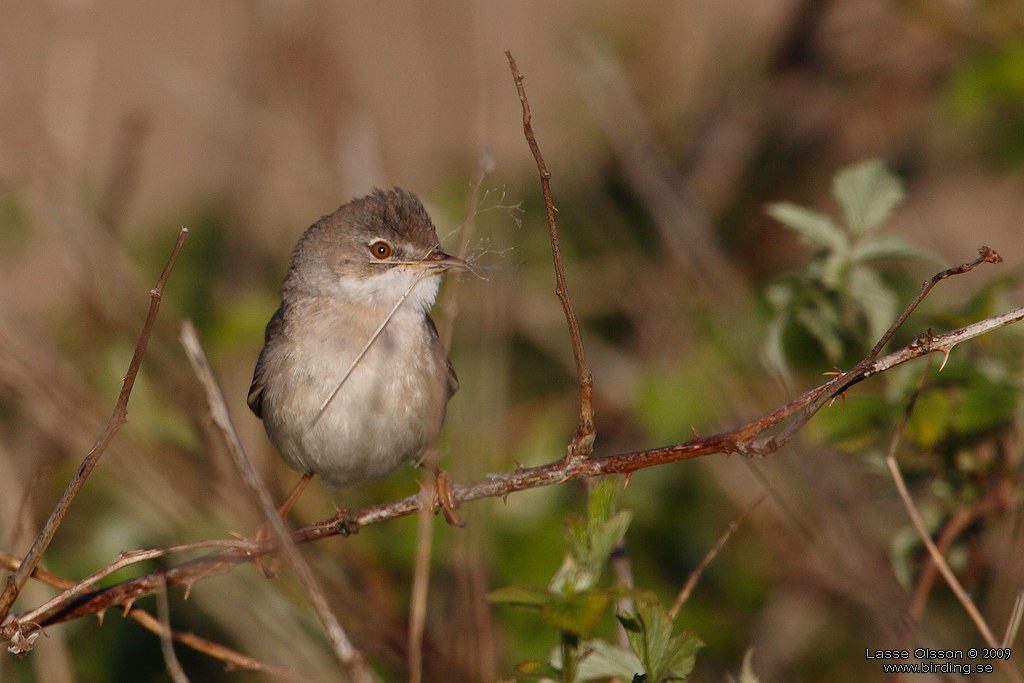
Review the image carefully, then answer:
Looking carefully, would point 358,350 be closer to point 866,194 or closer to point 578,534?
point 578,534

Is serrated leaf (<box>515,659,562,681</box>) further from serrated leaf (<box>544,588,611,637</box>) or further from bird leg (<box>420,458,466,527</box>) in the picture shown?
bird leg (<box>420,458,466,527</box>)

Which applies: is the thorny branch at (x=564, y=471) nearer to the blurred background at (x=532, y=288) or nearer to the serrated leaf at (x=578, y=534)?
the serrated leaf at (x=578, y=534)

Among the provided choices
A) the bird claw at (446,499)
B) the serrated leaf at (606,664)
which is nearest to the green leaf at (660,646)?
the serrated leaf at (606,664)

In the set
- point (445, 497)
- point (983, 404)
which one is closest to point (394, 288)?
point (445, 497)

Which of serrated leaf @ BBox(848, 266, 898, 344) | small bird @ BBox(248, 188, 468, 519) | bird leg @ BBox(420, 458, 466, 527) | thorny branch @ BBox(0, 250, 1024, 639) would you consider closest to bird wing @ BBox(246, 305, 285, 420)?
small bird @ BBox(248, 188, 468, 519)

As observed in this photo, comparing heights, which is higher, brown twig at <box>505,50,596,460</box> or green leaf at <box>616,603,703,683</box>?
brown twig at <box>505,50,596,460</box>

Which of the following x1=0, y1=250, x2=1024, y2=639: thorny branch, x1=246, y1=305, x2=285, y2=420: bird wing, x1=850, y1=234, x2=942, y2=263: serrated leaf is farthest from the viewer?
x1=246, y1=305, x2=285, y2=420: bird wing

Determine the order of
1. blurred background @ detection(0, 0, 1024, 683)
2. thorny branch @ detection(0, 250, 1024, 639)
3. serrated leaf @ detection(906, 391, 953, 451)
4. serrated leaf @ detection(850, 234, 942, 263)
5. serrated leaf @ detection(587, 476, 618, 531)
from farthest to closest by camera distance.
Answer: blurred background @ detection(0, 0, 1024, 683) < serrated leaf @ detection(906, 391, 953, 451) < serrated leaf @ detection(850, 234, 942, 263) < serrated leaf @ detection(587, 476, 618, 531) < thorny branch @ detection(0, 250, 1024, 639)

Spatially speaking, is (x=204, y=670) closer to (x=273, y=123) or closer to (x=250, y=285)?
(x=250, y=285)
